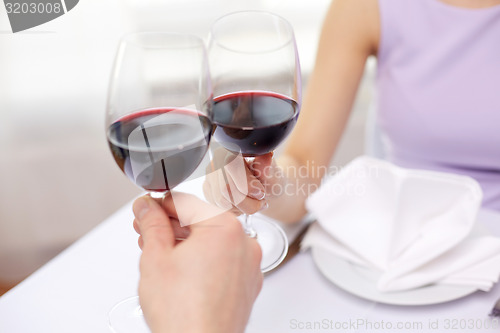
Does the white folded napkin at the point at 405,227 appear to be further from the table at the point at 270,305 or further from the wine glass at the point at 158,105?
the wine glass at the point at 158,105

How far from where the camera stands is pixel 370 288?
0.78 metres

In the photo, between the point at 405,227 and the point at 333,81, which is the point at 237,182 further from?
the point at 333,81

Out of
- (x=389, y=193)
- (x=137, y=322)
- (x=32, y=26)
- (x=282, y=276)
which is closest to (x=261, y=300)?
(x=282, y=276)

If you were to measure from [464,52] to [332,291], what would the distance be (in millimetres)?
676

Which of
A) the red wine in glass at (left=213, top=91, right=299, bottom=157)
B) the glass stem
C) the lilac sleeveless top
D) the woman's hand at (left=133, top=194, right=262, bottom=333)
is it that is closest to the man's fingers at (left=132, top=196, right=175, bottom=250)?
the woman's hand at (left=133, top=194, right=262, bottom=333)

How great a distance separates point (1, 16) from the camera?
6.06ft

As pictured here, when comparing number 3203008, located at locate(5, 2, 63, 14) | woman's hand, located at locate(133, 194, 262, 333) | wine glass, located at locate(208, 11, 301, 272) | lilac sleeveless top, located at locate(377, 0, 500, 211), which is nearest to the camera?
woman's hand, located at locate(133, 194, 262, 333)

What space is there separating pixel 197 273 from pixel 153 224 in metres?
0.08

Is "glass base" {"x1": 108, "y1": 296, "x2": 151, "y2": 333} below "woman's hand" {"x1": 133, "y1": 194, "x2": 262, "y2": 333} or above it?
below

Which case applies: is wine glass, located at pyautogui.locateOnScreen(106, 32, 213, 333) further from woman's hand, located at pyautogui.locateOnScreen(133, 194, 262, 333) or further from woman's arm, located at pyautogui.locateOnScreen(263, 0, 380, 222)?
woman's arm, located at pyautogui.locateOnScreen(263, 0, 380, 222)

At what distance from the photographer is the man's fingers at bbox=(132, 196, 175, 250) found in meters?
0.53

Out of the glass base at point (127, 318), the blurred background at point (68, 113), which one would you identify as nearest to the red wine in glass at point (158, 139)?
the glass base at point (127, 318)

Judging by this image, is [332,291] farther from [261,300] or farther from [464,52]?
[464,52]

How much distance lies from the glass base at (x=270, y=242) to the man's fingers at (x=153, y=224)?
24 cm
